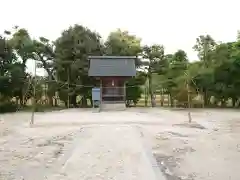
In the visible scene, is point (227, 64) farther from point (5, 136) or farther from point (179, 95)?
point (5, 136)

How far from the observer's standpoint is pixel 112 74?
27.1 m

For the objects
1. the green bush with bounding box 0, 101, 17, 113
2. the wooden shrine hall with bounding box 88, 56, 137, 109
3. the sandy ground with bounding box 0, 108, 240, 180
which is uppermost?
the wooden shrine hall with bounding box 88, 56, 137, 109

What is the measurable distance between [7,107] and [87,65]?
6.79m

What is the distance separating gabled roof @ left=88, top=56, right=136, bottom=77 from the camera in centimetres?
2705

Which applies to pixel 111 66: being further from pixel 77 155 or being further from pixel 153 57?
pixel 77 155

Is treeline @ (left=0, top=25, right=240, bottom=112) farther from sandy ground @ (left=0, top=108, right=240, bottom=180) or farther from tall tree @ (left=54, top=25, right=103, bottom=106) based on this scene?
sandy ground @ (left=0, top=108, right=240, bottom=180)

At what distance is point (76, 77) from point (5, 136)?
16.6 meters

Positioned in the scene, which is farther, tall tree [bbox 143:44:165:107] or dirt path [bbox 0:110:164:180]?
tall tree [bbox 143:44:165:107]

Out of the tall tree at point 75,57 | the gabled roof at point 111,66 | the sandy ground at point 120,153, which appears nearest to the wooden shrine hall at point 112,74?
the gabled roof at point 111,66

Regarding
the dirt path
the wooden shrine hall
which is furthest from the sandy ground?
the wooden shrine hall

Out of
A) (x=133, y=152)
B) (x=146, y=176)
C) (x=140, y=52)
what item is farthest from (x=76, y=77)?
(x=146, y=176)

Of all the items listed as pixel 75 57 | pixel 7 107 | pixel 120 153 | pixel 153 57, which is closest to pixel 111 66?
pixel 75 57

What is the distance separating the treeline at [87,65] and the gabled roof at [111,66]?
1874 mm

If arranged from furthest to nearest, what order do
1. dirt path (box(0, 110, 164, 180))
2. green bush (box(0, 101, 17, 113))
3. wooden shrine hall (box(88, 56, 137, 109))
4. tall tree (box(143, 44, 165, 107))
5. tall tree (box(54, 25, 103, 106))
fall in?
tall tree (box(143, 44, 165, 107)), tall tree (box(54, 25, 103, 106)), wooden shrine hall (box(88, 56, 137, 109)), green bush (box(0, 101, 17, 113)), dirt path (box(0, 110, 164, 180))
